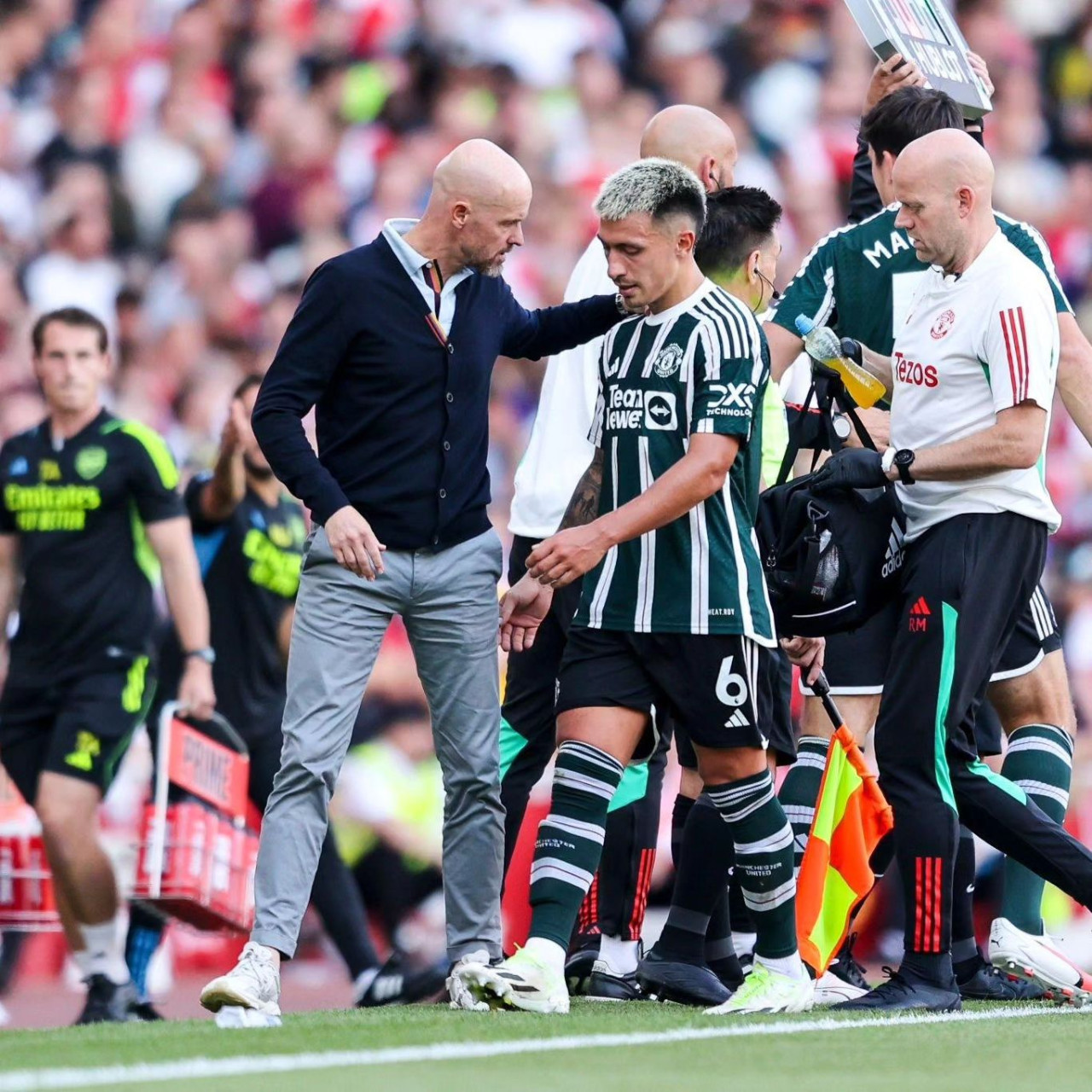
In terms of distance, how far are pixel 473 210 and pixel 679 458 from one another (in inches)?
29.2

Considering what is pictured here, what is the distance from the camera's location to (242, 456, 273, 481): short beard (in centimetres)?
773

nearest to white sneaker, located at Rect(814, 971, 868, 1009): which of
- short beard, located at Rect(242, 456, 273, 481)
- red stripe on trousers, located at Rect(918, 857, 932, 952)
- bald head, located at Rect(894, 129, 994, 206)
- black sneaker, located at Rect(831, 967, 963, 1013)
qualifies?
black sneaker, located at Rect(831, 967, 963, 1013)

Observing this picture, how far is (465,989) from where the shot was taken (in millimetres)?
4992

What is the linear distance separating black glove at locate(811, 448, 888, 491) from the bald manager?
0.64 meters

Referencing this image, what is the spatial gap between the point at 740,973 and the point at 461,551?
57.0 inches

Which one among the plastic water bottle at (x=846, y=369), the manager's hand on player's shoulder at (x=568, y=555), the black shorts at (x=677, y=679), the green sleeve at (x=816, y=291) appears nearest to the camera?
the manager's hand on player's shoulder at (x=568, y=555)

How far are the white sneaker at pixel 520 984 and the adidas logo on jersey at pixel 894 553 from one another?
1.23 metres

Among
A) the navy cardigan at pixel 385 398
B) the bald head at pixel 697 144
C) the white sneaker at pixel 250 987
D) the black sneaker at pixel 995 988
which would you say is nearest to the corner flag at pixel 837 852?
the black sneaker at pixel 995 988

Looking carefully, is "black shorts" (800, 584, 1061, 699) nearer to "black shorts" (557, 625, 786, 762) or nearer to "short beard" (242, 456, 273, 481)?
"black shorts" (557, 625, 786, 762)

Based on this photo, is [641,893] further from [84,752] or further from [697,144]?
[697,144]

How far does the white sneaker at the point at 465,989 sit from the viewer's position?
16.3 feet

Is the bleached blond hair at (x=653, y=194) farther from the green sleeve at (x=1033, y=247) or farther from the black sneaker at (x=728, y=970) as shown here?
the black sneaker at (x=728, y=970)

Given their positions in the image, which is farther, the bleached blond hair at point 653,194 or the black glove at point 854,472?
the black glove at point 854,472

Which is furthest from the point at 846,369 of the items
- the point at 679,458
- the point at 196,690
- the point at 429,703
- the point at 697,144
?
the point at 196,690
